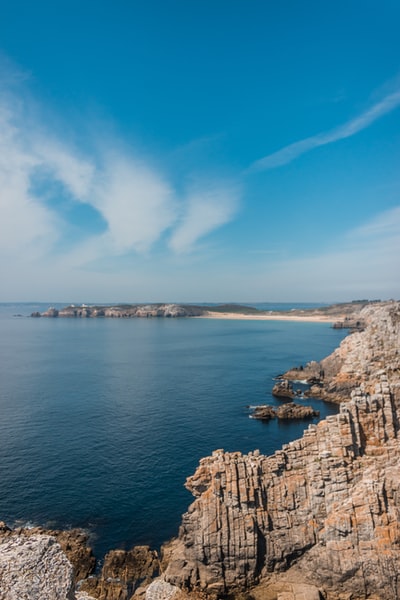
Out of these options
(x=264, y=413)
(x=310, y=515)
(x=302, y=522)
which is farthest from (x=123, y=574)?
(x=264, y=413)

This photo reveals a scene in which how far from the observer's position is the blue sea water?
39.1m

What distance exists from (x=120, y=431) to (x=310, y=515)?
40767 millimetres

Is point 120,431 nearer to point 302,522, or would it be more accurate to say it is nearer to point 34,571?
point 302,522

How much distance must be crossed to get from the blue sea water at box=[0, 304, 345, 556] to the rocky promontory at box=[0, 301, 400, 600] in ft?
34.4

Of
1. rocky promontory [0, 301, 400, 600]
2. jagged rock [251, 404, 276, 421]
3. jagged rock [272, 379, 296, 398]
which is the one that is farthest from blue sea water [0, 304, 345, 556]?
rocky promontory [0, 301, 400, 600]

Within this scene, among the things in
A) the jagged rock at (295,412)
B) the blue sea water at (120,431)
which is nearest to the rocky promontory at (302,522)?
the blue sea water at (120,431)

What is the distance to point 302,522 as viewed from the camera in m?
25.7

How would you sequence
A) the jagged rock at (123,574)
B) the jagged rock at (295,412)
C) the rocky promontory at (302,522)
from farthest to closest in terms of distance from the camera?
the jagged rock at (295,412)
the jagged rock at (123,574)
the rocky promontory at (302,522)

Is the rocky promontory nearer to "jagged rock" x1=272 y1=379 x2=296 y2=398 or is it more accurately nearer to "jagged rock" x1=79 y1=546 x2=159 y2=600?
"jagged rock" x1=79 y1=546 x2=159 y2=600

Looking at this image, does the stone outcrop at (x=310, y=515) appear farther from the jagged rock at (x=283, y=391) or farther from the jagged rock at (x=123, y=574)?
the jagged rock at (x=283, y=391)

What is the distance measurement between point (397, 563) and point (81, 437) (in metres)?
46.8

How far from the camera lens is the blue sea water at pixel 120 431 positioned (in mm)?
39125

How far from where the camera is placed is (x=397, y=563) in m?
22.8

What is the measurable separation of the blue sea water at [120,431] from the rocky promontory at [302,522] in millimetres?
10496
